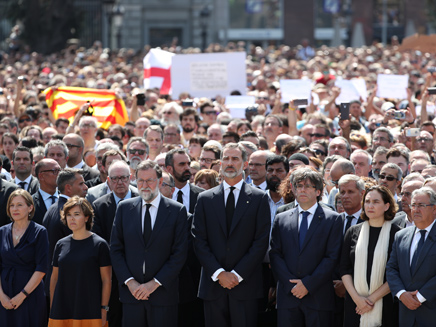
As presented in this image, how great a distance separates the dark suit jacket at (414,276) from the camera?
8.14 metres

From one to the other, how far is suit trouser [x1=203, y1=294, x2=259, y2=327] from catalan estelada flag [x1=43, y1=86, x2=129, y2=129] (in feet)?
25.5

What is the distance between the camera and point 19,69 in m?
27.6

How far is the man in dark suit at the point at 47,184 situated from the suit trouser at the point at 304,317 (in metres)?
2.90

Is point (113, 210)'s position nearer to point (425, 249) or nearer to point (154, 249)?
point (154, 249)

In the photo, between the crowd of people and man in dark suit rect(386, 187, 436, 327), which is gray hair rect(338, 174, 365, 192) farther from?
man in dark suit rect(386, 187, 436, 327)

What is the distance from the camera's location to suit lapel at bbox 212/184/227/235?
893 cm

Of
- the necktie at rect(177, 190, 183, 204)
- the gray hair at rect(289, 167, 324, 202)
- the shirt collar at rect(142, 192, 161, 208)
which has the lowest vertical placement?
the necktie at rect(177, 190, 183, 204)

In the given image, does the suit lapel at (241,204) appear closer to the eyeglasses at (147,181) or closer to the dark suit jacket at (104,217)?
the eyeglasses at (147,181)

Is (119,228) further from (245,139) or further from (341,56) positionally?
(341,56)

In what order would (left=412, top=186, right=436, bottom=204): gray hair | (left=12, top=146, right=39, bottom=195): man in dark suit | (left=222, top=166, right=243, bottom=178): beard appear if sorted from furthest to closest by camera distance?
(left=12, top=146, right=39, bottom=195): man in dark suit → (left=222, top=166, right=243, bottom=178): beard → (left=412, top=186, right=436, bottom=204): gray hair

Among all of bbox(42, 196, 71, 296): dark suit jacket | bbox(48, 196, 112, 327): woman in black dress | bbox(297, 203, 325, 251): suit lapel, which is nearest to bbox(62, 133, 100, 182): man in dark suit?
bbox(42, 196, 71, 296): dark suit jacket

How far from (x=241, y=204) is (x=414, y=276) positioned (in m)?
1.72

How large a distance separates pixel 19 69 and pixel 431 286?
21.2 m

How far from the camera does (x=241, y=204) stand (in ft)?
29.5
